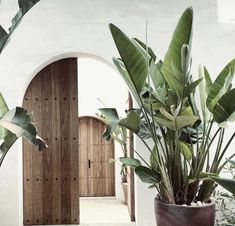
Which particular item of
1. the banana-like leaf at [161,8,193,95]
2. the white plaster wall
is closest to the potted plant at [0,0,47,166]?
the banana-like leaf at [161,8,193,95]

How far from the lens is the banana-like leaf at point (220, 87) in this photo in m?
2.36

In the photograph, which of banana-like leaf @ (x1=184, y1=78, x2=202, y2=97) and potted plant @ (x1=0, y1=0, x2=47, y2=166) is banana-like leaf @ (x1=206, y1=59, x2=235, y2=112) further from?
potted plant @ (x1=0, y1=0, x2=47, y2=166)

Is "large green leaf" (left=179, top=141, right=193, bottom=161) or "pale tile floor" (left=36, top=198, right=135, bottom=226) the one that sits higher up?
"large green leaf" (left=179, top=141, right=193, bottom=161)

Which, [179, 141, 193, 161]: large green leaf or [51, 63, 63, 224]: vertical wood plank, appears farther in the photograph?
[51, 63, 63, 224]: vertical wood plank

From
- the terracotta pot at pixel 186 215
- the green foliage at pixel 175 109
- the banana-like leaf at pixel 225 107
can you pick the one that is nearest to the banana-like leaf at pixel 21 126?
the green foliage at pixel 175 109

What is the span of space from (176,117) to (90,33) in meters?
1.75

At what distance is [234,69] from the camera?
2469 millimetres

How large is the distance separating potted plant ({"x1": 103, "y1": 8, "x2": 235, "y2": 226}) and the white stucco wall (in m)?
0.92

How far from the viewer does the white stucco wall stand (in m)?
3.42

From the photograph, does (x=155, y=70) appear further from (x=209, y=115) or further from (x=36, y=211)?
(x=36, y=211)

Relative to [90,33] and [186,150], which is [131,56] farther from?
[90,33]

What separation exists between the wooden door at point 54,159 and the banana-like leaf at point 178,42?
211 centimetres

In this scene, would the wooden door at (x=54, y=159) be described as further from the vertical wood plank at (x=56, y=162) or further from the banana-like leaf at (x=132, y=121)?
the banana-like leaf at (x=132, y=121)

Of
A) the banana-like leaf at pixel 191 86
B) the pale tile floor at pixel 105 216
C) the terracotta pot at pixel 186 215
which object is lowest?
the pale tile floor at pixel 105 216
